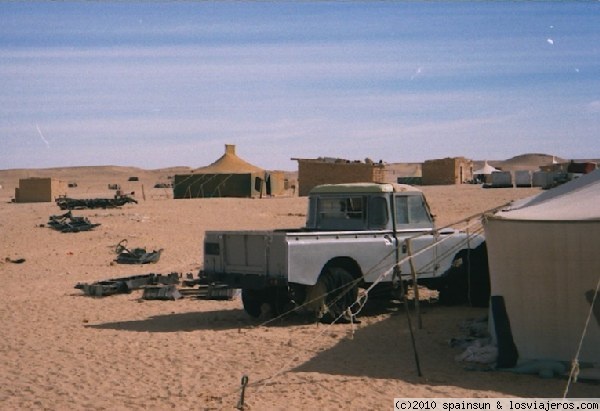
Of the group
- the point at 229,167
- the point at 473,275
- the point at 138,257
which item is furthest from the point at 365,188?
the point at 229,167

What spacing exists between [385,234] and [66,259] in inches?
480

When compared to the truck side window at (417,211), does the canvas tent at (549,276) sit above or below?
below

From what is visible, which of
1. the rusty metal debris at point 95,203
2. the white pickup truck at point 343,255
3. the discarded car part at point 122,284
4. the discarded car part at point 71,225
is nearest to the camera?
the white pickup truck at point 343,255

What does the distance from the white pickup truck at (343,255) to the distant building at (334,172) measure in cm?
1912

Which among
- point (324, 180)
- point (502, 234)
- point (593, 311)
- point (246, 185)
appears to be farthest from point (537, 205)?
point (246, 185)

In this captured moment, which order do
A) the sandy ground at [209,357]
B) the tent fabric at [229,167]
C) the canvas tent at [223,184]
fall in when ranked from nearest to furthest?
the sandy ground at [209,357] < the canvas tent at [223,184] < the tent fabric at [229,167]

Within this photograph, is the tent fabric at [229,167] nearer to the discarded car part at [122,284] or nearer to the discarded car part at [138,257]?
the discarded car part at [138,257]

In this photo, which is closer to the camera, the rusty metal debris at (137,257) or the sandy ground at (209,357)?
the sandy ground at (209,357)

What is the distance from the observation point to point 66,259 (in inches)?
843

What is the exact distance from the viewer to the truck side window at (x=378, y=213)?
12402 millimetres

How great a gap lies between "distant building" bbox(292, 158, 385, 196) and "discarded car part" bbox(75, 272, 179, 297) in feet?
55.9

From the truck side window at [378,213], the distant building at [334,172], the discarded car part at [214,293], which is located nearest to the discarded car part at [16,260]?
the discarded car part at [214,293]

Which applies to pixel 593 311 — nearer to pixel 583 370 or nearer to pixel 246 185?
pixel 583 370

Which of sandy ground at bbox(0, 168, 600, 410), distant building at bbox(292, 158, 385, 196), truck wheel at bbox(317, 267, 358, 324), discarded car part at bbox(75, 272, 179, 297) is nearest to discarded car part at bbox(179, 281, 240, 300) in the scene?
sandy ground at bbox(0, 168, 600, 410)
